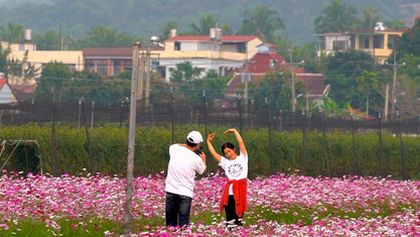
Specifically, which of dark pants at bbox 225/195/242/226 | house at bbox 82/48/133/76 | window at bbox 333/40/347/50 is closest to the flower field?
dark pants at bbox 225/195/242/226

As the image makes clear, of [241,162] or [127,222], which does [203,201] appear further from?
[127,222]

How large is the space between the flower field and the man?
336 millimetres

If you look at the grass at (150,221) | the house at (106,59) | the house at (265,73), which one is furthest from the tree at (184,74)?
the grass at (150,221)

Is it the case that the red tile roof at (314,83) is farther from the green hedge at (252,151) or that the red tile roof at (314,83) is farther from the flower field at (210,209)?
the flower field at (210,209)

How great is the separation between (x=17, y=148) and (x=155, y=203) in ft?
33.8

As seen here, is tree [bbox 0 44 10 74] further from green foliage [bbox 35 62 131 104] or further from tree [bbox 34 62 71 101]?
green foliage [bbox 35 62 131 104]

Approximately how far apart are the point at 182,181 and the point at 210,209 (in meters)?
3.90

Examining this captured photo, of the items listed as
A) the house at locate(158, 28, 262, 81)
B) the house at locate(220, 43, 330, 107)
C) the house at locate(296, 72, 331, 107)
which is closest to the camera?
the house at locate(220, 43, 330, 107)

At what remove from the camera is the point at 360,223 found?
936 inches

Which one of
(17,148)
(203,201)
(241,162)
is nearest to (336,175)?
(17,148)

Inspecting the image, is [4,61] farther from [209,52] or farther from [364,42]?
[364,42]

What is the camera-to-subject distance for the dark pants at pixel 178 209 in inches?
896

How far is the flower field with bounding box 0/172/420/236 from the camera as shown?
72.5 feet

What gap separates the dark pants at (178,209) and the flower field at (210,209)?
0.93 ft
